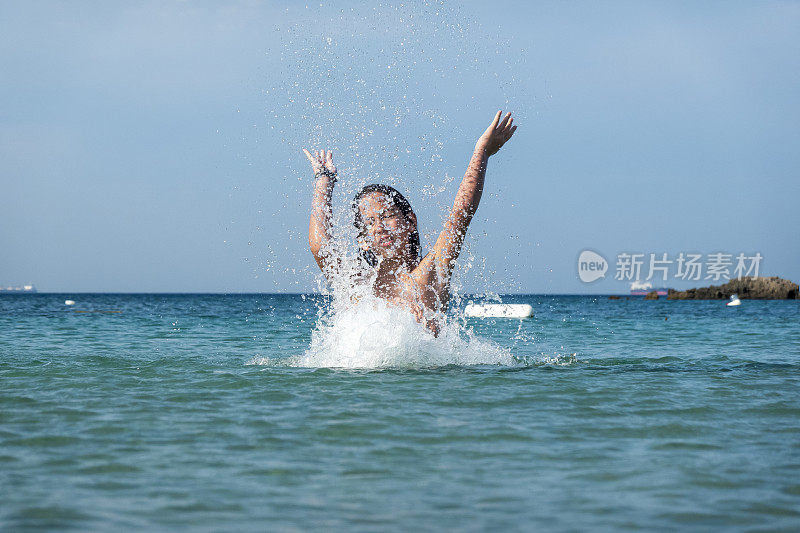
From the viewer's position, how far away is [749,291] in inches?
3494

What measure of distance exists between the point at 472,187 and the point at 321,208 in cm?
143

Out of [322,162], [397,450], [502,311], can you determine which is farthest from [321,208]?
[502,311]

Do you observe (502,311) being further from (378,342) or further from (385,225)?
(385,225)

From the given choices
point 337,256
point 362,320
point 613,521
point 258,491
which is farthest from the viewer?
point 362,320

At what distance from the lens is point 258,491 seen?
10.6ft

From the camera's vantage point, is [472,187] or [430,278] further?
[430,278]

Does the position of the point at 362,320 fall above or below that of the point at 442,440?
above

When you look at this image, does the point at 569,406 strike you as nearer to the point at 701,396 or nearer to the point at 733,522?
the point at 701,396

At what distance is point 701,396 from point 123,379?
5.11 metres

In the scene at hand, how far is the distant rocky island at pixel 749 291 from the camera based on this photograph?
85.2 m

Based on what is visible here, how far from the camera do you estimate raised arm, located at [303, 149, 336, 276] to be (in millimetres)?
6098

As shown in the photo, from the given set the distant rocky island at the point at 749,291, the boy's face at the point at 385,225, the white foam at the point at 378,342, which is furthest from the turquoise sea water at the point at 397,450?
the distant rocky island at the point at 749,291

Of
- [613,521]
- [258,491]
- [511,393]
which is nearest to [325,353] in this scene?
[511,393]

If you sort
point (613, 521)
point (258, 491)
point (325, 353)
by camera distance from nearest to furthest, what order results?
1. point (613, 521)
2. point (258, 491)
3. point (325, 353)
